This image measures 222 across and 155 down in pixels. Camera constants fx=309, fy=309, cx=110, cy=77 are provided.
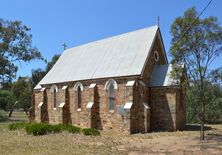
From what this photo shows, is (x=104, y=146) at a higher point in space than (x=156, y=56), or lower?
lower

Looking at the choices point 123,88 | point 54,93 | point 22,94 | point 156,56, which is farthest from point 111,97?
point 22,94

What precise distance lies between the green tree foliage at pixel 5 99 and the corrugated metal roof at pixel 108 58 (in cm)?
3140

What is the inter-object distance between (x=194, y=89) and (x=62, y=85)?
16141mm

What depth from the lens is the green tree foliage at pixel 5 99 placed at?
65012 millimetres

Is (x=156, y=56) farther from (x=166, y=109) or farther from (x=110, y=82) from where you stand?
(x=166, y=109)

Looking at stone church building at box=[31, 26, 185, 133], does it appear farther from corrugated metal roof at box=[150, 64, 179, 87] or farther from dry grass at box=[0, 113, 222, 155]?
dry grass at box=[0, 113, 222, 155]

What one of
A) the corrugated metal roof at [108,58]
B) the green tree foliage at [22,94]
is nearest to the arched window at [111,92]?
the corrugated metal roof at [108,58]

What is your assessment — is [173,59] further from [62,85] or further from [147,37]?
[62,85]

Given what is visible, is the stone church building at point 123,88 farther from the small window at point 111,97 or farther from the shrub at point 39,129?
the shrub at point 39,129

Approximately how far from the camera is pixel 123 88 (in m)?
25.5

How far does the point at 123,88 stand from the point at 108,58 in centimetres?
498

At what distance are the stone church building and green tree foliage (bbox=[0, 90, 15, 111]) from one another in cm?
3404

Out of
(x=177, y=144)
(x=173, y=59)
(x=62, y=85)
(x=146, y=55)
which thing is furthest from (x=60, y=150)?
(x=62, y=85)

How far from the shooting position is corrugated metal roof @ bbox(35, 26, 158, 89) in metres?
26.2
